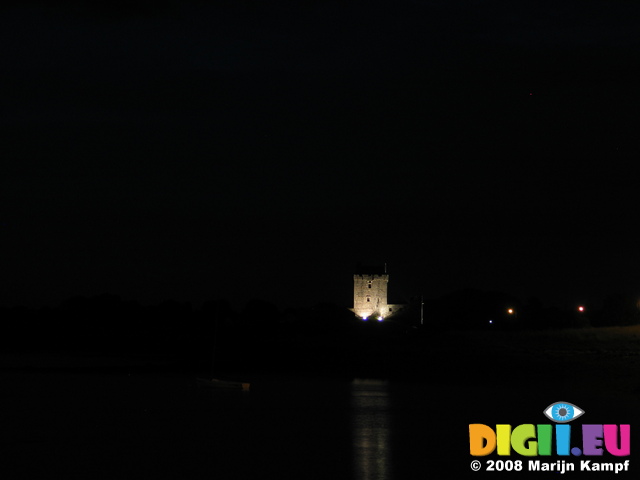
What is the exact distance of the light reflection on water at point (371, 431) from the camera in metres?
24.8

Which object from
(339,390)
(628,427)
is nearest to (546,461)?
(628,427)

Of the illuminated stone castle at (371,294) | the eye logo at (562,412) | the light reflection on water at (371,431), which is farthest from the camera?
the illuminated stone castle at (371,294)

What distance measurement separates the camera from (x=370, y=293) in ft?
497

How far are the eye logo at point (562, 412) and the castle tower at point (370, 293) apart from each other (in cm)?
11232

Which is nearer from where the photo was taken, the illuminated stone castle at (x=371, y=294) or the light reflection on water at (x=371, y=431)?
the light reflection on water at (x=371, y=431)

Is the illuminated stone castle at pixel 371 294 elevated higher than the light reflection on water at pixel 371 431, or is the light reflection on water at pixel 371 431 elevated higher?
the illuminated stone castle at pixel 371 294

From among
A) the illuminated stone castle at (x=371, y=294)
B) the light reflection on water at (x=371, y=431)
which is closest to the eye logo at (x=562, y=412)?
the light reflection on water at (x=371, y=431)

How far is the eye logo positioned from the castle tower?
112 meters

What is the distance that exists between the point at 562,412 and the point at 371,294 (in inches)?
4574

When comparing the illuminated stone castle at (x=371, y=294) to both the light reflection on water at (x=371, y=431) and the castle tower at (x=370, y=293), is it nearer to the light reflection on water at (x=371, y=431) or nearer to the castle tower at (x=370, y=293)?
the castle tower at (x=370, y=293)

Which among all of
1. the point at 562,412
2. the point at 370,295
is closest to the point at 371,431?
the point at 562,412

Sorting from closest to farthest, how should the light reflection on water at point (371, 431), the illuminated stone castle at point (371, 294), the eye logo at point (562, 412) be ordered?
the light reflection on water at point (371, 431) → the eye logo at point (562, 412) → the illuminated stone castle at point (371, 294)

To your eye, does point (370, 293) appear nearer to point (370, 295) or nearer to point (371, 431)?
point (370, 295)

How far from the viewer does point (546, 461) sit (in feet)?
77.9
